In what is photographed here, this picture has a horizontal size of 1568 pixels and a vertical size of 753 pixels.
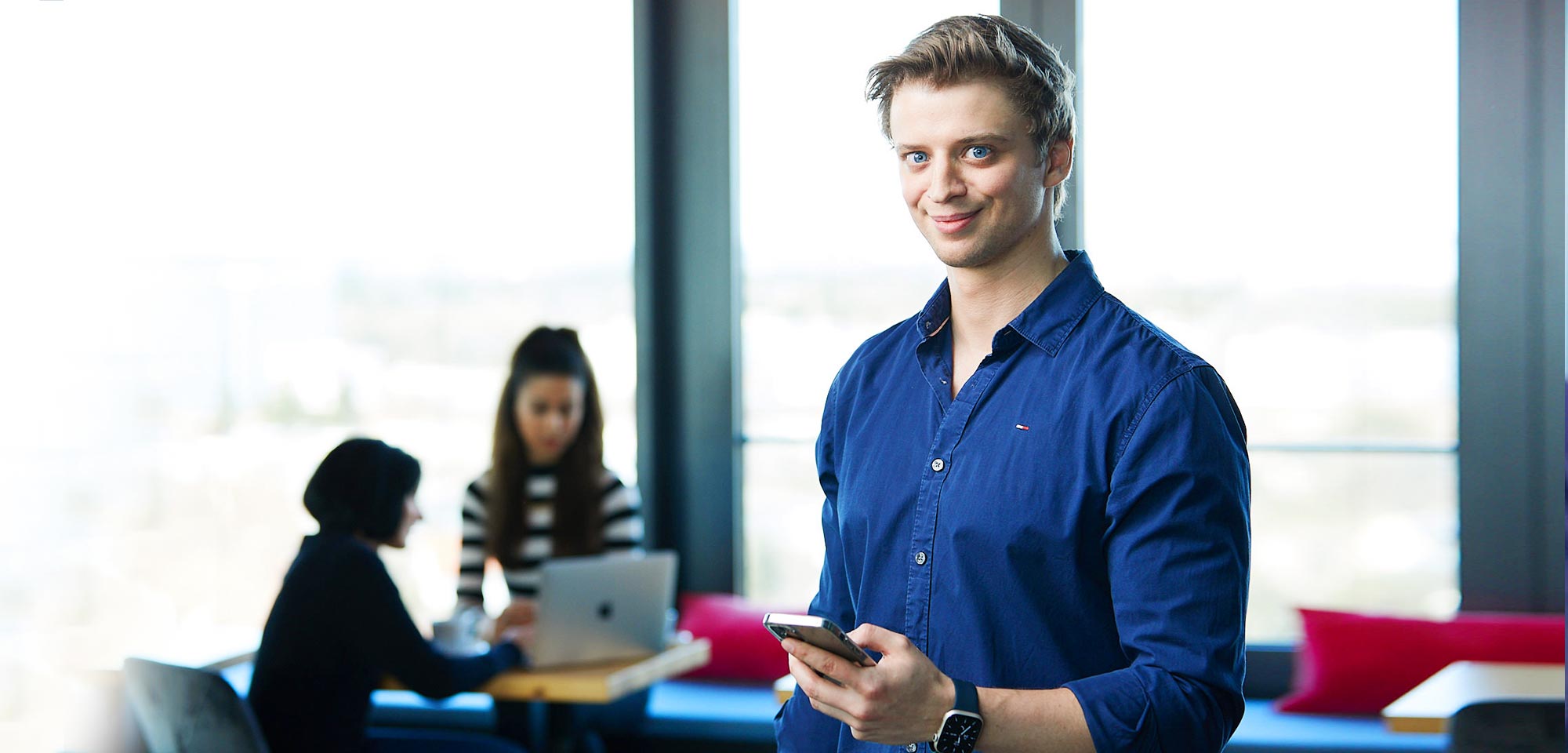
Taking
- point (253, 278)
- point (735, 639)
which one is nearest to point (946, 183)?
point (253, 278)

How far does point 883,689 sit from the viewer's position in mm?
1177

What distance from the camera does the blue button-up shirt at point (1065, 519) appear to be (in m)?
1.21

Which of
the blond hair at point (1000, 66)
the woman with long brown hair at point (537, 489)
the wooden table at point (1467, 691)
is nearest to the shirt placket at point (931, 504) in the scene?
the blond hair at point (1000, 66)

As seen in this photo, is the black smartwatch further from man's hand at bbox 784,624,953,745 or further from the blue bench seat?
the blue bench seat

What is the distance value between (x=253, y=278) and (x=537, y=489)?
95 centimetres

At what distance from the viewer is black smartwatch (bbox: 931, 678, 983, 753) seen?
121 centimetres

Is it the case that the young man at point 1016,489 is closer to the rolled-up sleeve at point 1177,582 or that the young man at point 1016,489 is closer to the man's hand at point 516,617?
the rolled-up sleeve at point 1177,582

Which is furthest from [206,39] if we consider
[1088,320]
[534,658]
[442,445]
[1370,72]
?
[1370,72]

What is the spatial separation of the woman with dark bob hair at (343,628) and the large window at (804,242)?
152cm

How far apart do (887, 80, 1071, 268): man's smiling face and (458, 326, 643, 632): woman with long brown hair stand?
229 centimetres

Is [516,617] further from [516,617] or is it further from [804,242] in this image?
[804,242]

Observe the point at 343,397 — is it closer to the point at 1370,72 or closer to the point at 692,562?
the point at 692,562

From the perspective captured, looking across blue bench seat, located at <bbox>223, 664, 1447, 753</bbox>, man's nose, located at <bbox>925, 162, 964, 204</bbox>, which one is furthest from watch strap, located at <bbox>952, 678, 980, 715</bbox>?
blue bench seat, located at <bbox>223, 664, 1447, 753</bbox>

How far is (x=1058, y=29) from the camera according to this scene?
3881 millimetres
